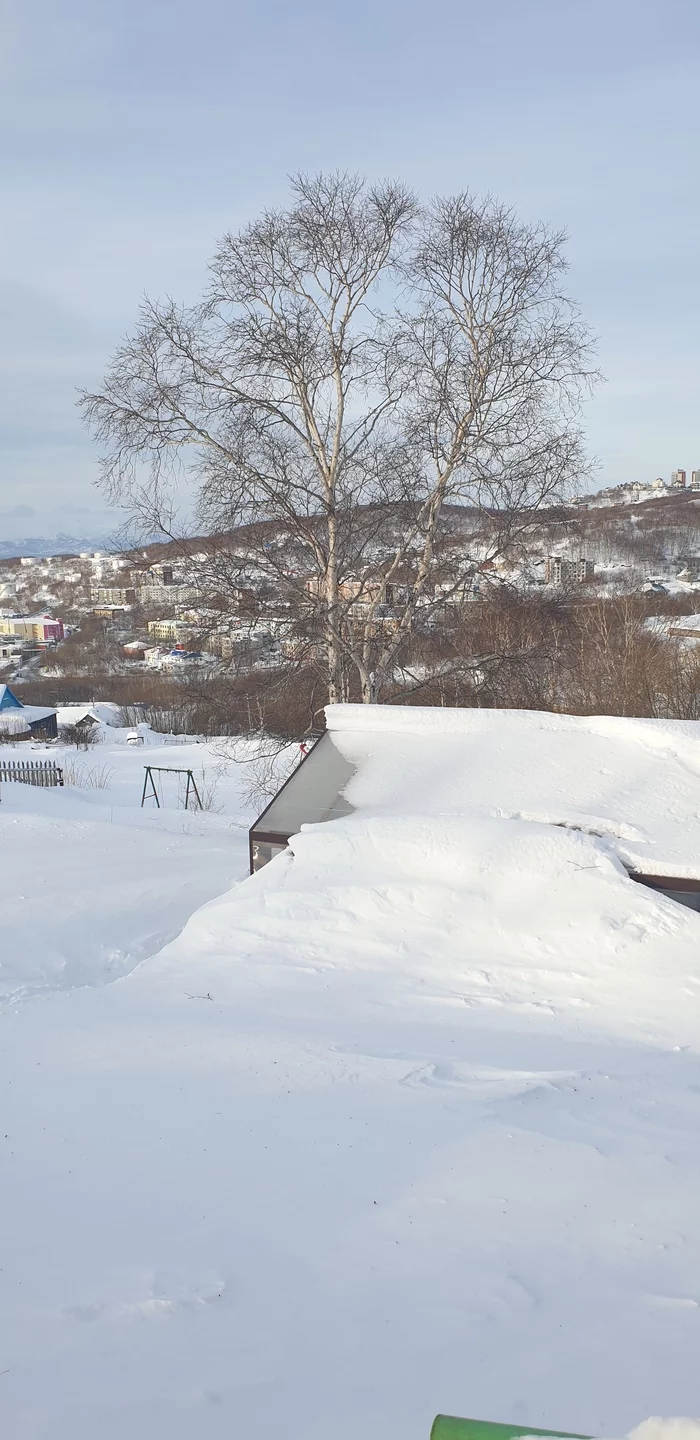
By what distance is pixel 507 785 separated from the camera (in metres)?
6.64

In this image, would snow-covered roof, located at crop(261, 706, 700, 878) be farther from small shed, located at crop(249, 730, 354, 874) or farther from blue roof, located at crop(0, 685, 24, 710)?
blue roof, located at crop(0, 685, 24, 710)

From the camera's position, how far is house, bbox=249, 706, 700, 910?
19.3 ft

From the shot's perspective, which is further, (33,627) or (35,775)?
(33,627)

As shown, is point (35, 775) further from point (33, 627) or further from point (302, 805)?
point (33, 627)

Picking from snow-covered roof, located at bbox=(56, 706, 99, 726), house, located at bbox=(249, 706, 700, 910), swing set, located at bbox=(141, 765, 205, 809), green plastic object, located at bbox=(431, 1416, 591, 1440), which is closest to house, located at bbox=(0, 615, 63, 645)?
snow-covered roof, located at bbox=(56, 706, 99, 726)

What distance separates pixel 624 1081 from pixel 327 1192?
1.61 metres

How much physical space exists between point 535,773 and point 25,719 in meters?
42.1

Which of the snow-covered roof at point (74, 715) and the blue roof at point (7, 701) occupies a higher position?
the blue roof at point (7, 701)

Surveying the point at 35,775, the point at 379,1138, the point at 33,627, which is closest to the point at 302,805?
the point at 379,1138

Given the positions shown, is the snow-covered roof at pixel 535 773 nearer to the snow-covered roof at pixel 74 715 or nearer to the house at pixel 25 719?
the house at pixel 25 719

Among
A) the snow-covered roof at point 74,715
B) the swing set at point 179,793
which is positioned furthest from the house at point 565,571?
the snow-covered roof at point 74,715

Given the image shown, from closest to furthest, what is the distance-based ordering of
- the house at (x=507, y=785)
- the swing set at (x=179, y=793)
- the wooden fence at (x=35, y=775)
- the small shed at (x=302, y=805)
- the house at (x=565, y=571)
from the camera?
the house at (x=507, y=785), the small shed at (x=302, y=805), the house at (x=565, y=571), the swing set at (x=179, y=793), the wooden fence at (x=35, y=775)

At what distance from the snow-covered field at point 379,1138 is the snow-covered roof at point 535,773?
0.04 metres

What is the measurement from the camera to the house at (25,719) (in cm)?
4425
